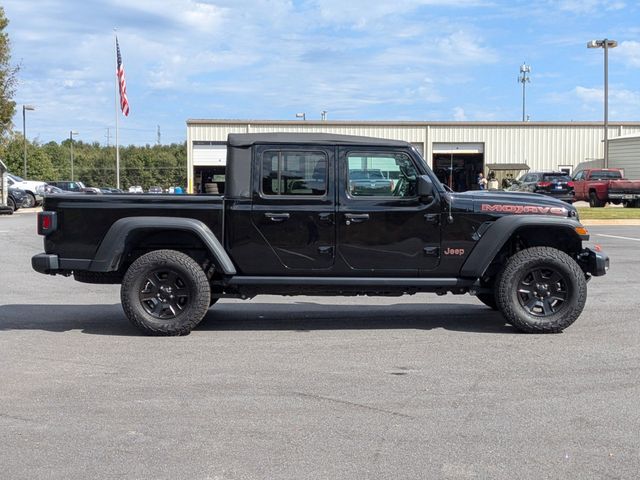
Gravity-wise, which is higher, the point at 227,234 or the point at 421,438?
the point at 227,234

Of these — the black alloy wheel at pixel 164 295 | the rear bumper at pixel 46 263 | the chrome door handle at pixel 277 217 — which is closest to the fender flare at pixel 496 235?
the chrome door handle at pixel 277 217

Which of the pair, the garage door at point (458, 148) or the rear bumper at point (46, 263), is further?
the garage door at point (458, 148)

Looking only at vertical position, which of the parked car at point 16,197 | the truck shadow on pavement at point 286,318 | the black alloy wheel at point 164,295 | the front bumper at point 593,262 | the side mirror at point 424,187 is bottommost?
the truck shadow on pavement at point 286,318

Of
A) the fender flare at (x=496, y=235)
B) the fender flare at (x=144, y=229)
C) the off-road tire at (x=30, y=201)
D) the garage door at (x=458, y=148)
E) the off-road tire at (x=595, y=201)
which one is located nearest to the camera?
the fender flare at (x=144, y=229)

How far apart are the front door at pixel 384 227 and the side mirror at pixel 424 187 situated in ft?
0.44

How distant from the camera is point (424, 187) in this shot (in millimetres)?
7590

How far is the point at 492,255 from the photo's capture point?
7.65 m

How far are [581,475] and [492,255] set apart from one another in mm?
3705

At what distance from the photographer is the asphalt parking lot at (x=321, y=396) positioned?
14.2ft

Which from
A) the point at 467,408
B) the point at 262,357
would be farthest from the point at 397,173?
the point at 467,408

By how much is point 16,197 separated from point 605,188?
89.9 ft

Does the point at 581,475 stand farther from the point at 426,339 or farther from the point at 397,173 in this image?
the point at 397,173

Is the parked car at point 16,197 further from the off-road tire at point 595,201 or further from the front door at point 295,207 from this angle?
the front door at point 295,207

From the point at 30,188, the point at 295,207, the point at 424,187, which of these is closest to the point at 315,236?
the point at 295,207
